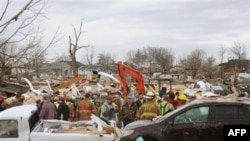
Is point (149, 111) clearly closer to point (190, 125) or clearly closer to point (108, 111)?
point (190, 125)

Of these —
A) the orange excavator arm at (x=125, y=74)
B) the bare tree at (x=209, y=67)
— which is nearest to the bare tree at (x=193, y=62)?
the bare tree at (x=209, y=67)

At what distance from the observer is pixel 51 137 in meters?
9.61

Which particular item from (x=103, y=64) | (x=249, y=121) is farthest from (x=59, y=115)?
(x=103, y=64)

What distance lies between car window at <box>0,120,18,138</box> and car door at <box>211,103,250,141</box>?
423 cm

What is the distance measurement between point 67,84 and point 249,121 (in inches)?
939

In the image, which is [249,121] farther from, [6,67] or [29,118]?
[6,67]

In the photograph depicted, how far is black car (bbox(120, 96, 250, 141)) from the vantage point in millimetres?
9500

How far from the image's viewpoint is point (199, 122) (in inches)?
379

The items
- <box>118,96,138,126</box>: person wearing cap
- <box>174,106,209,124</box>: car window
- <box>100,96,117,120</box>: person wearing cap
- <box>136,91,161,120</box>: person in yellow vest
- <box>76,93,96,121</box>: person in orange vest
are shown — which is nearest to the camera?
<box>174,106,209,124</box>: car window

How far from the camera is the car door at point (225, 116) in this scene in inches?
372

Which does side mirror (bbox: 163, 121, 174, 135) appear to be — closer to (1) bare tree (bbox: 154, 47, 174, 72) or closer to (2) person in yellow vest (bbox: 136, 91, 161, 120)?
(2) person in yellow vest (bbox: 136, 91, 161, 120)

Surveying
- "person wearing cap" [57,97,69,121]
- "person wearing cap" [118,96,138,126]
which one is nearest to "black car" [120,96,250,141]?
"person wearing cap" [118,96,138,126]

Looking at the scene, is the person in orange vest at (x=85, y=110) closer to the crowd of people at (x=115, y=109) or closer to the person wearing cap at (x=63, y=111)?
the crowd of people at (x=115, y=109)

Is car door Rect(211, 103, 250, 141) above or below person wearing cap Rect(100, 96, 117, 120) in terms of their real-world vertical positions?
above
